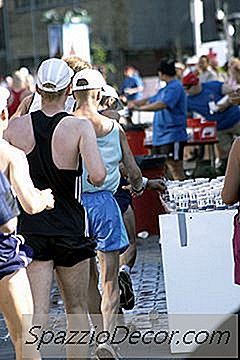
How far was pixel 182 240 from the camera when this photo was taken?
21.1 feet

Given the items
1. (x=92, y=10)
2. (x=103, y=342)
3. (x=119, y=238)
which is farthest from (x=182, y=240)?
(x=92, y=10)

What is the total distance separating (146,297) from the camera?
853cm

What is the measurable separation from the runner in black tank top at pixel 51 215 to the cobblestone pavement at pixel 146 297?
1.39m

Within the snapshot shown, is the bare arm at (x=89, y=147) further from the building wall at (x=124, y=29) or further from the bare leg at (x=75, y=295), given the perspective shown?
the building wall at (x=124, y=29)

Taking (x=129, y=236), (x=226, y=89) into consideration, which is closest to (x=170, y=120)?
(x=226, y=89)

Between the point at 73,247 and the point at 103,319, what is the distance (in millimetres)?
1057

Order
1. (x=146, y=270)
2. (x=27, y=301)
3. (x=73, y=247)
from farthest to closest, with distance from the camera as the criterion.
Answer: (x=146, y=270)
(x=73, y=247)
(x=27, y=301)

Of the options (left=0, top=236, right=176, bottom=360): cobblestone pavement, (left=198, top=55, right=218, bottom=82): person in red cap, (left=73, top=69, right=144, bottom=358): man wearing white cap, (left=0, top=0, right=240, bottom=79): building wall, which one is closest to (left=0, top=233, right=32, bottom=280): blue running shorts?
(left=73, top=69, right=144, bottom=358): man wearing white cap

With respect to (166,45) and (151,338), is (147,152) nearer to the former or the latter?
(151,338)

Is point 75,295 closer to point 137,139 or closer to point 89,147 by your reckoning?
point 89,147

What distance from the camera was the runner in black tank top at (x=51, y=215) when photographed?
219 inches

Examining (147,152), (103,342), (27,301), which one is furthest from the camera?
(147,152)

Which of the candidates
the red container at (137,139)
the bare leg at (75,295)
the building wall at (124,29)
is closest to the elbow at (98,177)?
the bare leg at (75,295)

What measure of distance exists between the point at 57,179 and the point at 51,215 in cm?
20
